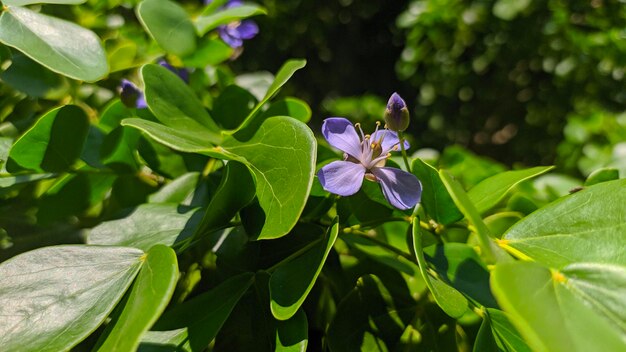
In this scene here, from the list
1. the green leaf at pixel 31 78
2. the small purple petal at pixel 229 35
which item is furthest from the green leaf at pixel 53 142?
the small purple petal at pixel 229 35

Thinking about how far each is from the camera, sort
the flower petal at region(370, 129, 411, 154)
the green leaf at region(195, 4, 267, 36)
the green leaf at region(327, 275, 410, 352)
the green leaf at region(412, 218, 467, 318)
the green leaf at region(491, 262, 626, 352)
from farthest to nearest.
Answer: the green leaf at region(195, 4, 267, 36) < the flower petal at region(370, 129, 411, 154) < the green leaf at region(327, 275, 410, 352) < the green leaf at region(412, 218, 467, 318) < the green leaf at region(491, 262, 626, 352)

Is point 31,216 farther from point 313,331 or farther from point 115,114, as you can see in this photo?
point 313,331

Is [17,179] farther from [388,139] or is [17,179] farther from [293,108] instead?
[388,139]

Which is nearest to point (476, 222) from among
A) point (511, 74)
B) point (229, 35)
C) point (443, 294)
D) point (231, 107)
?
point (443, 294)

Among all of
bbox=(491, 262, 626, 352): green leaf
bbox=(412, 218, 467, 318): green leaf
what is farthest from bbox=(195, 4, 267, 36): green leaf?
bbox=(491, 262, 626, 352): green leaf

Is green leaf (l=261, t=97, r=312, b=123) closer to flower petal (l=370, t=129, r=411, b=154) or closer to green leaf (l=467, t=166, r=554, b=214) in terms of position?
flower petal (l=370, t=129, r=411, b=154)
